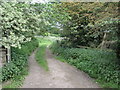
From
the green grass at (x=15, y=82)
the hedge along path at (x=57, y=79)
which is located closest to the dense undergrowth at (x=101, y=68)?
the hedge along path at (x=57, y=79)

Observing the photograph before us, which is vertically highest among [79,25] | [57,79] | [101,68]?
[79,25]

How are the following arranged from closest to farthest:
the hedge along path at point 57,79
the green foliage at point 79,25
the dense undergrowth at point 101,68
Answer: the hedge along path at point 57,79 → the dense undergrowth at point 101,68 → the green foliage at point 79,25

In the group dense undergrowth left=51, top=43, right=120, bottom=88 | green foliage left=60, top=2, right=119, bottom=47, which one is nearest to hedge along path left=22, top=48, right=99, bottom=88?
dense undergrowth left=51, top=43, right=120, bottom=88

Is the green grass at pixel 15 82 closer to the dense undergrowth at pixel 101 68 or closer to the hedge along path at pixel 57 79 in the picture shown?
the hedge along path at pixel 57 79

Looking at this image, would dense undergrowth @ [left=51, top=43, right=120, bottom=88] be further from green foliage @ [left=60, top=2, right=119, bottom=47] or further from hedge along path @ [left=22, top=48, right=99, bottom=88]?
green foliage @ [left=60, top=2, right=119, bottom=47]

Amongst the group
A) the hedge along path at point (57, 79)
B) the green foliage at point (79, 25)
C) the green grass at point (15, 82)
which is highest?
the green foliage at point (79, 25)

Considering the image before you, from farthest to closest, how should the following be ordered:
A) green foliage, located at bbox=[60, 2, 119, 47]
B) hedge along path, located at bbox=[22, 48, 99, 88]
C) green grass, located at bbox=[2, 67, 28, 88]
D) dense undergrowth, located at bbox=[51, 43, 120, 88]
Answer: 1. green foliage, located at bbox=[60, 2, 119, 47]
2. dense undergrowth, located at bbox=[51, 43, 120, 88]
3. hedge along path, located at bbox=[22, 48, 99, 88]
4. green grass, located at bbox=[2, 67, 28, 88]

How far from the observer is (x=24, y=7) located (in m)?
5.25

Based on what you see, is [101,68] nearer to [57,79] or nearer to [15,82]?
[57,79]

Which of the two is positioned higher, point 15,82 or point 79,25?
point 79,25

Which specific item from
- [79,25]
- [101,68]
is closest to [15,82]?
[101,68]

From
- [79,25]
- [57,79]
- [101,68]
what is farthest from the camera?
[79,25]

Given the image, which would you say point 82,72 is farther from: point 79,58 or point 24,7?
point 24,7

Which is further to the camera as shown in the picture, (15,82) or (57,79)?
(57,79)
